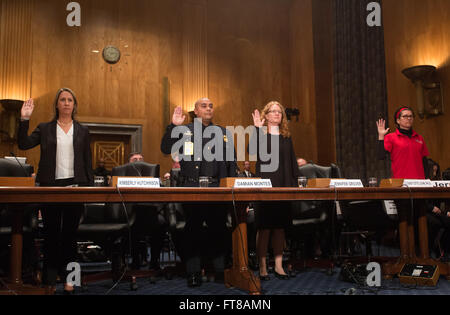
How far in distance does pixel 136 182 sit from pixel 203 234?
32.5 inches

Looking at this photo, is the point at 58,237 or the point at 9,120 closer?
the point at 58,237

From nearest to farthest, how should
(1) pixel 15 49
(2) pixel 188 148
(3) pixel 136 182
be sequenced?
(3) pixel 136 182, (2) pixel 188 148, (1) pixel 15 49

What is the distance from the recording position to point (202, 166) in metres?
3.15

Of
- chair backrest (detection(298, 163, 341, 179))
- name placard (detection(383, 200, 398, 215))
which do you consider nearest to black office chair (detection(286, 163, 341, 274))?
chair backrest (detection(298, 163, 341, 179))

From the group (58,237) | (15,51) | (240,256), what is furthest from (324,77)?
(58,237)

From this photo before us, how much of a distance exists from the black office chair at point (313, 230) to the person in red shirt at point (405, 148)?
555 millimetres

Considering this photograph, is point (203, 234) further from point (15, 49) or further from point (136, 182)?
point (15, 49)

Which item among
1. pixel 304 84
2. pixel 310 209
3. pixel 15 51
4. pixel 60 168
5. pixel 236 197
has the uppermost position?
pixel 15 51

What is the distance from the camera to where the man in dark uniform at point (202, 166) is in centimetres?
307

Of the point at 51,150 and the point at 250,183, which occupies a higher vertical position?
the point at 51,150

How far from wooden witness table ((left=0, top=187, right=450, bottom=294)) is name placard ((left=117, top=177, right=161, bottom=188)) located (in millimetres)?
52

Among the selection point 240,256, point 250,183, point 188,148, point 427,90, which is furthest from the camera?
point 427,90
